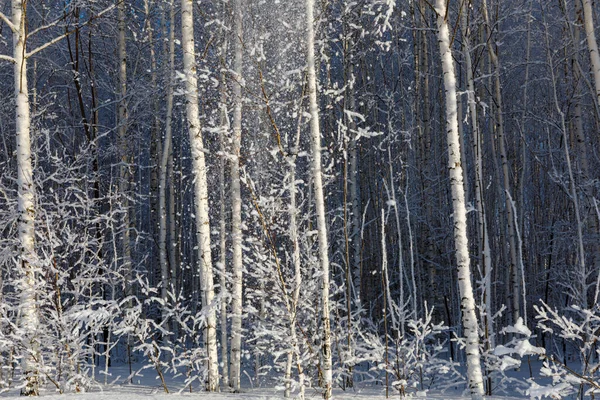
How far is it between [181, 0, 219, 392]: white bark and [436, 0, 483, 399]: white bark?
2.87m

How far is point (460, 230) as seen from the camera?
5902mm

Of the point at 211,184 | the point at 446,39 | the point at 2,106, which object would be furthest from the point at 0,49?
the point at 446,39

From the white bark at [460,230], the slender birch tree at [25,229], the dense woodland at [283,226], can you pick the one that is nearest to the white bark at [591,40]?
the dense woodland at [283,226]

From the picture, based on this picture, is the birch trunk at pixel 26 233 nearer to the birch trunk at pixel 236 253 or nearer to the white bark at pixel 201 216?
the white bark at pixel 201 216

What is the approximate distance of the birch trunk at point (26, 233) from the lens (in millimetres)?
6676

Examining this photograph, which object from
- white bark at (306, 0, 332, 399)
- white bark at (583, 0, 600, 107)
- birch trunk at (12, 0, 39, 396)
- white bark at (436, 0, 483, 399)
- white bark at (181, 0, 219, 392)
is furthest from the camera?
white bark at (583, 0, 600, 107)

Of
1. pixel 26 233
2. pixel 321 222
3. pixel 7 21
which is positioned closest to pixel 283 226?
pixel 321 222

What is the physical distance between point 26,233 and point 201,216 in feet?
6.88

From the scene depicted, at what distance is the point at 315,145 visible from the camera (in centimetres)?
650

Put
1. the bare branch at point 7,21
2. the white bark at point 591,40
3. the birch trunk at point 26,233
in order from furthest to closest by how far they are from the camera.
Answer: the white bark at point 591,40, the bare branch at point 7,21, the birch trunk at point 26,233

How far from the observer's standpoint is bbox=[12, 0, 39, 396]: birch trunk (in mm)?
6676

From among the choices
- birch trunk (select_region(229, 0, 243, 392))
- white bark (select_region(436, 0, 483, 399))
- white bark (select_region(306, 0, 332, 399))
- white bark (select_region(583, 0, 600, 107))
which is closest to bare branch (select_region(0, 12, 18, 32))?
birch trunk (select_region(229, 0, 243, 392))

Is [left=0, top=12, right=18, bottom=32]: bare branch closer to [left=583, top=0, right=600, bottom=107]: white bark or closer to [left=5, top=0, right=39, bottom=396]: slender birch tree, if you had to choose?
[left=5, top=0, right=39, bottom=396]: slender birch tree

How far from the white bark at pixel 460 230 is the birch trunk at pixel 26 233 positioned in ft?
15.8
